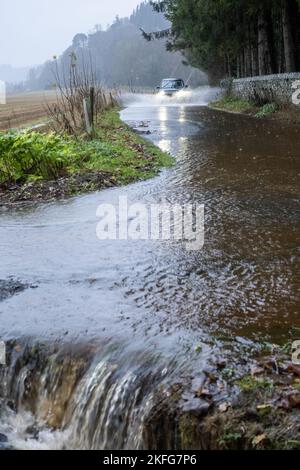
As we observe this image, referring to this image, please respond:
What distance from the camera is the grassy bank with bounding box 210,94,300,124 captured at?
67.8ft

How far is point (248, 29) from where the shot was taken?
2975cm

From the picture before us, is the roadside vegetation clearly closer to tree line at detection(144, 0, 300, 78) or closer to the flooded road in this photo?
tree line at detection(144, 0, 300, 78)

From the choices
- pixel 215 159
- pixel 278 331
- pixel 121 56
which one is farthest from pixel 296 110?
pixel 121 56

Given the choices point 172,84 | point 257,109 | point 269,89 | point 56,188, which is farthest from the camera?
point 172,84

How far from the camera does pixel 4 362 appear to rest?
507 centimetres

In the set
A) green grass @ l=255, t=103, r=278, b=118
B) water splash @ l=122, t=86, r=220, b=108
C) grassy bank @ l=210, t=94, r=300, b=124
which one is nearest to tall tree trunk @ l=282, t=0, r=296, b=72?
green grass @ l=255, t=103, r=278, b=118

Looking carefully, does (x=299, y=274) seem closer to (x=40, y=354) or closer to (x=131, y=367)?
(x=131, y=367)

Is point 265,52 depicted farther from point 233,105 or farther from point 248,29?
point 233,105

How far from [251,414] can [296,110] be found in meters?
18.3

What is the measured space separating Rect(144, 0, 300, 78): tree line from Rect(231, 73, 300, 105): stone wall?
885 millimetres

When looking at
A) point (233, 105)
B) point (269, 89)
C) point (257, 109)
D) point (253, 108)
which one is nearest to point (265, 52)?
point (233, 105)

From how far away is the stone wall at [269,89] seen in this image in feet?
70.3

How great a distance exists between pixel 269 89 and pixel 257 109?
1325 mm

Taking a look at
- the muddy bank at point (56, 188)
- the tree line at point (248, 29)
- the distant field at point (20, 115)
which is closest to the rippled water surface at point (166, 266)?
the muddy bank at point (56, 188)
